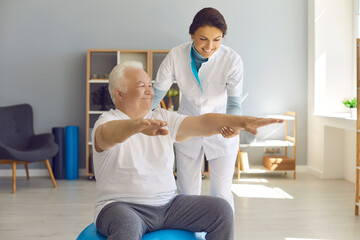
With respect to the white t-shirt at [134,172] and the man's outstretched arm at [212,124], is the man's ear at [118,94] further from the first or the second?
the man's outstretched arm at [212,124]

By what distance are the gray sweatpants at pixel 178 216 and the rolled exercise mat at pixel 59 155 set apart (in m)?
3.39

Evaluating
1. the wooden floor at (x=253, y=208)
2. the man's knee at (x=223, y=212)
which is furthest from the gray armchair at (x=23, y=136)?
the man's knee at (x=223, y=212)

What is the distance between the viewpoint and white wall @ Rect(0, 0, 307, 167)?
5.08 m

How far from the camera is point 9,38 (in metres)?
5.06

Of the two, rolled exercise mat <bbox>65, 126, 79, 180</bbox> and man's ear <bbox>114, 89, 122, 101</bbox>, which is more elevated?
man's ear <bbox>114, 89, 122, 101</bbox>

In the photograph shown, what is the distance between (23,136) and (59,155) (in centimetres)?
42

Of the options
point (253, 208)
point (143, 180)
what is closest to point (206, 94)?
point (143, 180)

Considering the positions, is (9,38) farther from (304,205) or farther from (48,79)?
(304,205)

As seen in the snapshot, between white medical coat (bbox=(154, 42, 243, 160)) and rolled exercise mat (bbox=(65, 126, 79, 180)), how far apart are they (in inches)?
111

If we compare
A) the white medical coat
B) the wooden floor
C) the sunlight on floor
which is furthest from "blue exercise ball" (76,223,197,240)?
the sunlight on floor

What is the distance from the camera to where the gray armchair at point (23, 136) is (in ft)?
14.4

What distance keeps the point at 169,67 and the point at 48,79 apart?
3.17m

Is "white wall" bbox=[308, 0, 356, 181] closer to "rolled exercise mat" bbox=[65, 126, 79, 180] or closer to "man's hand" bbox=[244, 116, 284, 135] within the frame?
"rolled exercise mat" bbox=[65, 126, 79, 180]

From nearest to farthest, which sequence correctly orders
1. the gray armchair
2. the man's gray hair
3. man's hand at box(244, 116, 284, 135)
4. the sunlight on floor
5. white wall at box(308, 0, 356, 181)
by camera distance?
man's hand at box(244, 116, 284, 135), the man's gray hair, the sunlight on floor, the gray armchair, white wall at box(308, 0, 356, 181)
